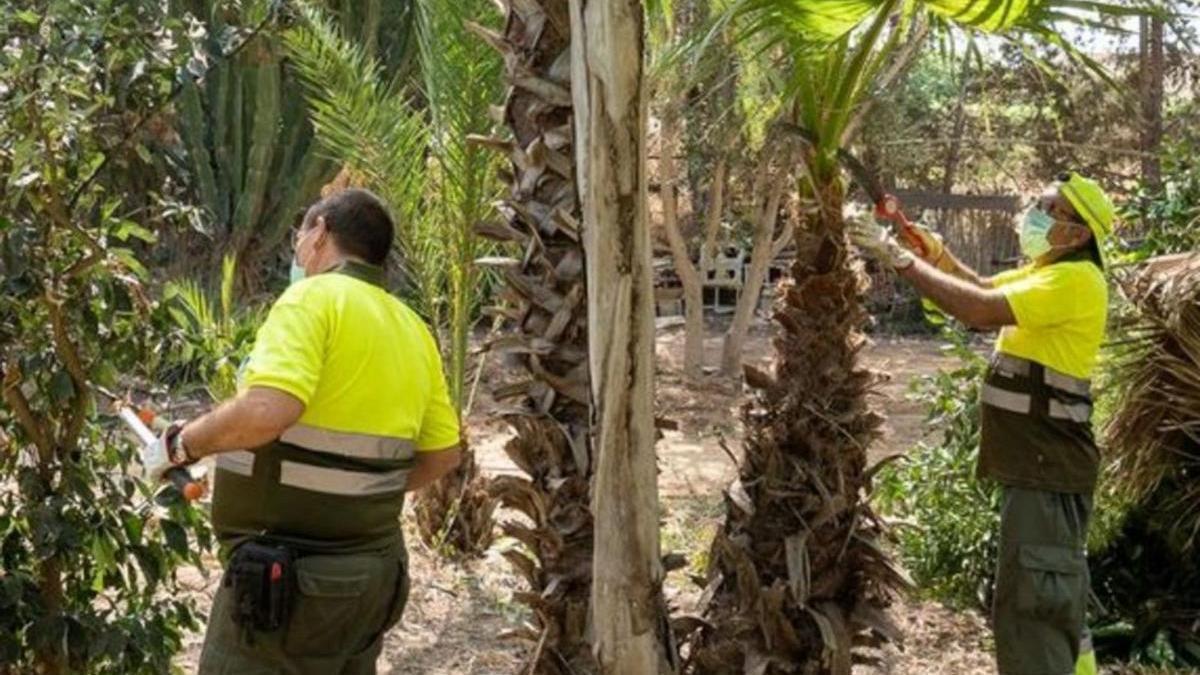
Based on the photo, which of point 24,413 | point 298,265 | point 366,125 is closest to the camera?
point 24,413

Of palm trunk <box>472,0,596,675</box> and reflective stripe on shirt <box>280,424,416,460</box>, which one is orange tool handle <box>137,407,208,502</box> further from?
palm trunk <box>472,0,596,675</box>

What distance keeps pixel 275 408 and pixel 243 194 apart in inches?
438

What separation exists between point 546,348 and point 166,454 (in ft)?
5.52

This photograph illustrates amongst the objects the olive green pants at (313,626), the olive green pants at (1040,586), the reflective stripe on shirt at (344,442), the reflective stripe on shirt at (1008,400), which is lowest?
the olive green pants at (1040,586)

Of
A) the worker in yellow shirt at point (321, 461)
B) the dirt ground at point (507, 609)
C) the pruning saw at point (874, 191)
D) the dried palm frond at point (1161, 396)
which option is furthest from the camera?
the dirt ground at point (507, 609)

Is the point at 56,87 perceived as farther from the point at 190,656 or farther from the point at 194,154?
the point at 194,154

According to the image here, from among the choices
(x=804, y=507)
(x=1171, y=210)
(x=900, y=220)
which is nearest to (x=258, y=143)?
(x=1171, y=210)

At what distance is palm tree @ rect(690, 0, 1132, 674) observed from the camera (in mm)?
4598

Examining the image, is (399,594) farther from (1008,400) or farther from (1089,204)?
(1089,204)

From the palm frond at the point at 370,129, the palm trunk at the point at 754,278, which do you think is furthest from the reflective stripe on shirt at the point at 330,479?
the palm trunk at the point at 754,278

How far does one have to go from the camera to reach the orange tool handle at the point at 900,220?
4.76m

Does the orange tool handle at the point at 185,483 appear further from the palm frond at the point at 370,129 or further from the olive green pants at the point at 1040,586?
the palm frond at the point at 370,129

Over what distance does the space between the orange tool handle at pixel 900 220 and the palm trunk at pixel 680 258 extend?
777cm

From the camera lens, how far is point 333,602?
11.2 feet
